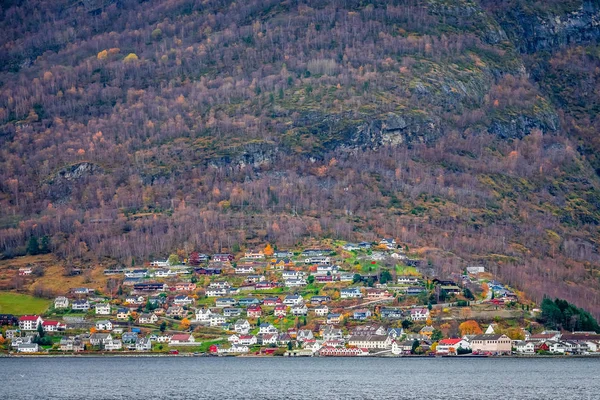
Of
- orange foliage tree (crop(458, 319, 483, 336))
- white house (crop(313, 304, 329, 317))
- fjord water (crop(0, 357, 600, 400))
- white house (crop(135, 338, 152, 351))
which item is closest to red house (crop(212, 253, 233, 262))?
white house (crop(313, 304, 329, 317))

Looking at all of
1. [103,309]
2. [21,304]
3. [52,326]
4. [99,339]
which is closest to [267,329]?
[99,339]

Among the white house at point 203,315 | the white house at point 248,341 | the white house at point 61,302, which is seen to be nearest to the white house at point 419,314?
the white house at point 248,341

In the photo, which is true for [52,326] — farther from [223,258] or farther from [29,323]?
[223,258]

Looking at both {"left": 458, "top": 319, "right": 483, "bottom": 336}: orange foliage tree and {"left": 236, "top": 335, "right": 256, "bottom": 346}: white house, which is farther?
{"left": 236, "top": 335, "right": 256, "bottom": 346}: white house

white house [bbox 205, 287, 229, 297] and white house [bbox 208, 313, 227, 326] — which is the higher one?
white house [bbox 205, 287, 229, 297]

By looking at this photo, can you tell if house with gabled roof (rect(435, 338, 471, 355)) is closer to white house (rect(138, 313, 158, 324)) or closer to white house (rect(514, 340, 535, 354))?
white house (rect(514, 340, 535, 354))

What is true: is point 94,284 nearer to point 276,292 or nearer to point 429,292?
point 276,292

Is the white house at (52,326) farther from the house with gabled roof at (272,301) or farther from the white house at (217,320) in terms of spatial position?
the house with gabled roof at (272,301)
